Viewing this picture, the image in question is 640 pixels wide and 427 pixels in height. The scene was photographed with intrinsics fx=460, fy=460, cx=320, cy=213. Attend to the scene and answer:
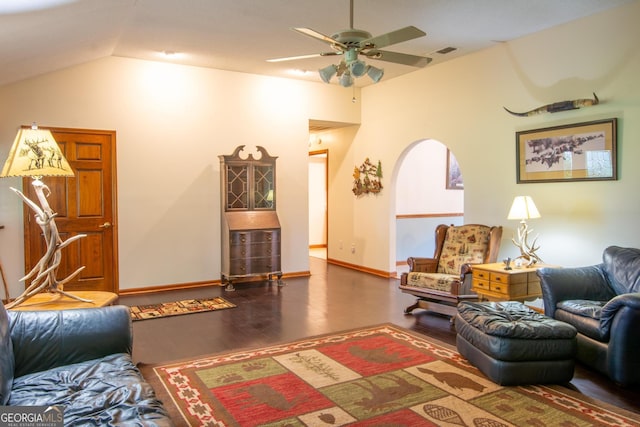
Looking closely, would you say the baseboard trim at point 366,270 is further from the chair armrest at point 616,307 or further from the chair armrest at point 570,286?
the chair armrest at point 616,307

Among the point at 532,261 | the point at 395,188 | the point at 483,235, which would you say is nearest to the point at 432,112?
the point at 395,188

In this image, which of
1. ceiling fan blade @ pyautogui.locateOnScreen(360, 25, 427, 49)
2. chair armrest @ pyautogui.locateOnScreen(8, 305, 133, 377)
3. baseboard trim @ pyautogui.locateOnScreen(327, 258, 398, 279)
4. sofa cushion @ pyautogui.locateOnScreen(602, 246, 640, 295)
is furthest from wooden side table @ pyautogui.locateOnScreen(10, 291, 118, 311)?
baseboard trim @ pyautogui.locateOnScreen(327, 258, 398, 279)

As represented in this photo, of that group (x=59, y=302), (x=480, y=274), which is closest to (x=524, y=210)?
(x=480, y=274)

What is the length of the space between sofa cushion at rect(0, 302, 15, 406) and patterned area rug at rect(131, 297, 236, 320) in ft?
8.47

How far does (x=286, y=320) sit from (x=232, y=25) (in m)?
3.18

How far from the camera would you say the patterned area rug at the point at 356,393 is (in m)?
2.73

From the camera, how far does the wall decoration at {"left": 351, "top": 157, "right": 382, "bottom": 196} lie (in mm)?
7551

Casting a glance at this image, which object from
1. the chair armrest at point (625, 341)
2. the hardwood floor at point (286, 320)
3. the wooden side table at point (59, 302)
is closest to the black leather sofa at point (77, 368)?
the wooden side table at point (59, 302)

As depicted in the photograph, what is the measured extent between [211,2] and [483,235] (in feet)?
12.4

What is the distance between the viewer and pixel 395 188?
745 cm

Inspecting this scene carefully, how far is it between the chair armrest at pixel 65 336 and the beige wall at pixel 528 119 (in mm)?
4413

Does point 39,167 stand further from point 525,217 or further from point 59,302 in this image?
point 525,217

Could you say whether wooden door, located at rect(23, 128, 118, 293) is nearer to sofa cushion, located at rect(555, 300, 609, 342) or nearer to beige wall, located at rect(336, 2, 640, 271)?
beige wall, located at rect(336, 2, 640, 271)

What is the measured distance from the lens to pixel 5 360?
2.21m
